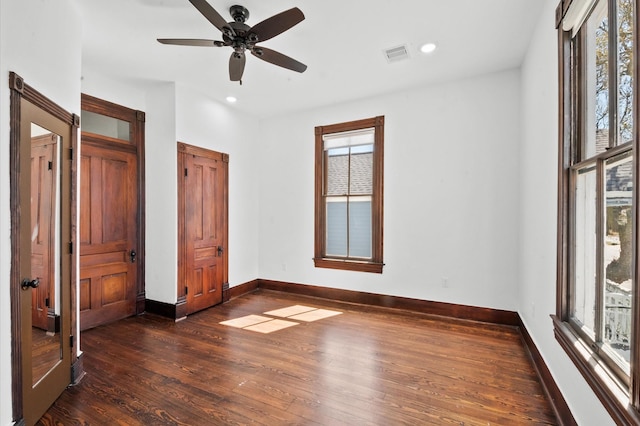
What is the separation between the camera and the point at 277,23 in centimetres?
218

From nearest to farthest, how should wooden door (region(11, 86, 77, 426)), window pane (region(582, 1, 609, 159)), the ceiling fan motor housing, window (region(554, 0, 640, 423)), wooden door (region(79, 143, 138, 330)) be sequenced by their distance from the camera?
window (region(554, 0, 640, 423)) < window pane (region(582, 1, 609, 159)) < wooden door (region(11, 86, 77, 426)) < the ceiling fan motor housing < wooden door (region(79, 143, 138, 330))

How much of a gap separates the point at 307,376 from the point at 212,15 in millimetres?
2926

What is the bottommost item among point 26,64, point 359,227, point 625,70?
point 359,227

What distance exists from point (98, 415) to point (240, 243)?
3.17m

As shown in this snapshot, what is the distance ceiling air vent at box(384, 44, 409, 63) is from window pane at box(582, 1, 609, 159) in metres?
1.62

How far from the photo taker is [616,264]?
1.46 metres

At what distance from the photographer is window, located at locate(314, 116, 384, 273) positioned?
14.6 feet

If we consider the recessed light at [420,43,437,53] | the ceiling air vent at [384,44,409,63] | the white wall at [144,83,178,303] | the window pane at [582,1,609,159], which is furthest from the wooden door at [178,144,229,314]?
the window pane at [582,1,609,159]

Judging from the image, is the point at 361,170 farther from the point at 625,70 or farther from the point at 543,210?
the point at 625,70

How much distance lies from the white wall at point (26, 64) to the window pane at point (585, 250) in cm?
334

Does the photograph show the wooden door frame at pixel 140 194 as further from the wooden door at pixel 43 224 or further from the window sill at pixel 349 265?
the window sill at pixel 349 265

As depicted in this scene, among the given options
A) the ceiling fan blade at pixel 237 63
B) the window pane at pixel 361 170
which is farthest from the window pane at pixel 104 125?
the window pane at pixel 361 170

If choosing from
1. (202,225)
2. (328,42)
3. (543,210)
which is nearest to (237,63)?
(328,42)

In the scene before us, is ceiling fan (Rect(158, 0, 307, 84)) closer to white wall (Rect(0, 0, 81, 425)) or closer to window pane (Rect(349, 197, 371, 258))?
white wall (Rect(0, 0, 81, 425))
